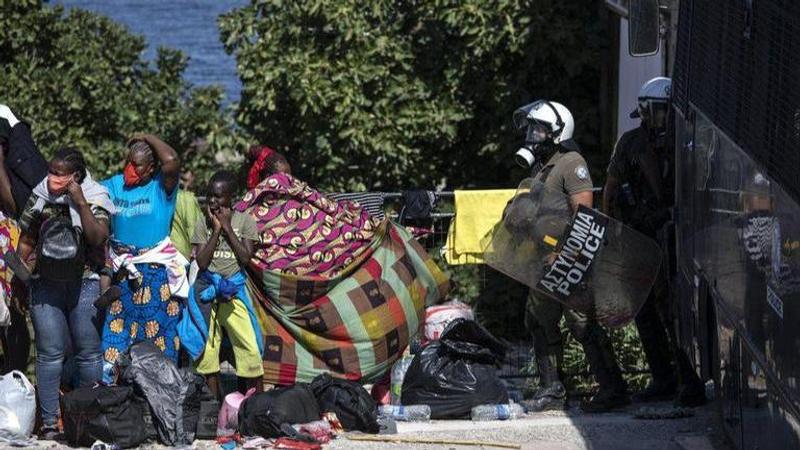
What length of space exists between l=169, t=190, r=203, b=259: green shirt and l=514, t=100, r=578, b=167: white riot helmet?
74.4 inches

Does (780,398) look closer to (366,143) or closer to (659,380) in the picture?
(659,380)

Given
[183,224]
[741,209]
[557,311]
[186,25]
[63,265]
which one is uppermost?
[186,25]

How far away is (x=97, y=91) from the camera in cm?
1554

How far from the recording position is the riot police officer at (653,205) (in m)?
8.84

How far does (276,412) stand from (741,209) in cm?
306

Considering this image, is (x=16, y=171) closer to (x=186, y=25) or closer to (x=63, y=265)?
(x=63, y=265)

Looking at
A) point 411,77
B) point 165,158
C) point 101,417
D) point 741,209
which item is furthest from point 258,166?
point 411,77

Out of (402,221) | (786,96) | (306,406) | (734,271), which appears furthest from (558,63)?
(786,96)

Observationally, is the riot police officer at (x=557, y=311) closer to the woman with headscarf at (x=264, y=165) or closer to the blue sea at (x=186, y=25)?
the woman with headscarf at (x=264, y=165)

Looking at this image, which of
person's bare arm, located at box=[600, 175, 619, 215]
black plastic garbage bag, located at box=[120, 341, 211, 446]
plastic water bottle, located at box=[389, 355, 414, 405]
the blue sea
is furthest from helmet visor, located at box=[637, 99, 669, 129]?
the blue sea

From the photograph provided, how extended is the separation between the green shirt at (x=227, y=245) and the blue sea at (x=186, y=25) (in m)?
25.2

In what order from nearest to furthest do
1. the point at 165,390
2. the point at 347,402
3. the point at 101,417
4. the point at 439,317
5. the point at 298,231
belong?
the point at 101,417 → the point at 165,390 → the point at 347,402 → the point at 298,231 → the point at 439,317

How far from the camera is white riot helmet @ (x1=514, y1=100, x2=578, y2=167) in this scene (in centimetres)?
872

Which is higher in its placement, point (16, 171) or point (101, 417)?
point (16, 171)
